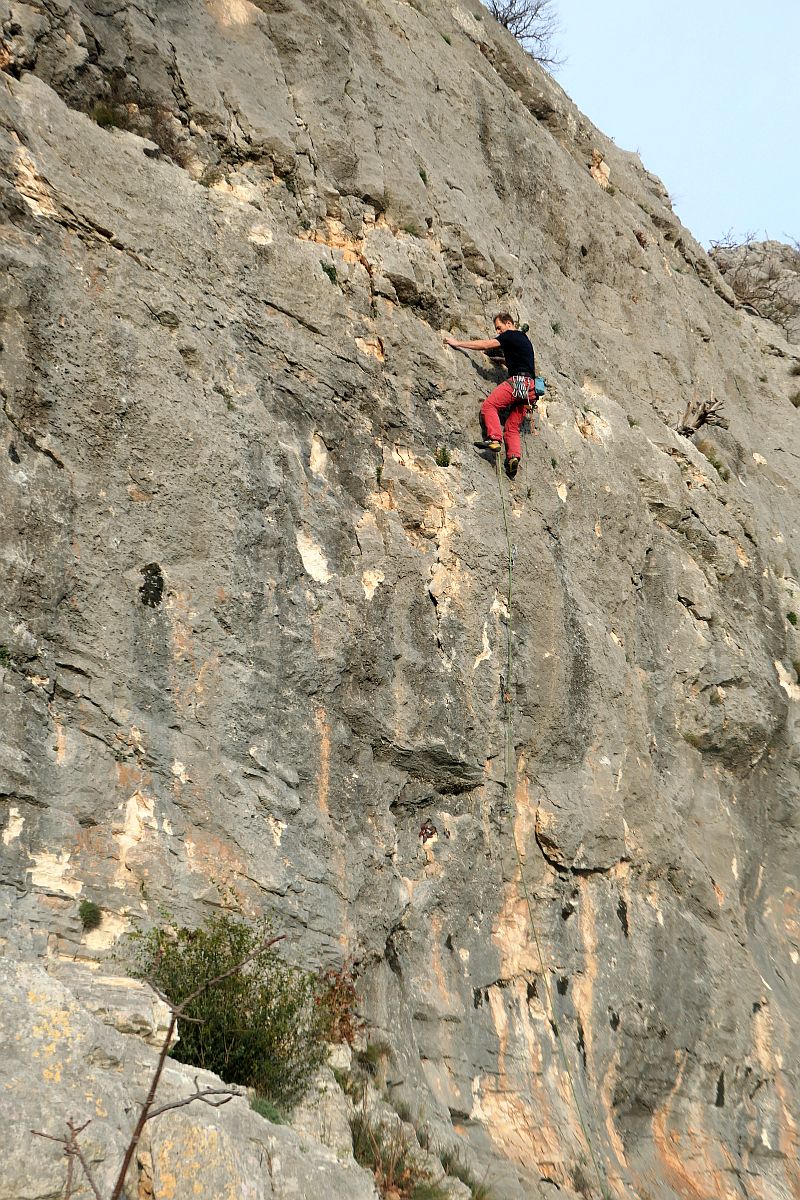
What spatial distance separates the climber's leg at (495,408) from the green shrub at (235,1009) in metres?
5.66

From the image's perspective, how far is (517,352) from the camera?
11.6 metres

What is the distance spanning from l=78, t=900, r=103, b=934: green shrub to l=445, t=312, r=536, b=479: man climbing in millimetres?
5955

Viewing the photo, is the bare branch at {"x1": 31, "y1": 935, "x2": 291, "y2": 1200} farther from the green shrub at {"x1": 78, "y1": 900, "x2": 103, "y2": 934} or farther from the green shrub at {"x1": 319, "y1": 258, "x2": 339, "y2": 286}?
the green shrub at {"x1": 319, "y1": 258, "x2": 339, "y2": 286}

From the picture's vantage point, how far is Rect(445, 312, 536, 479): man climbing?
11234 mm

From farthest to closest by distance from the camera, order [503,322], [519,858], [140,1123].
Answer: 1. [503,322]
2. [519,858]
3. [140,1123]

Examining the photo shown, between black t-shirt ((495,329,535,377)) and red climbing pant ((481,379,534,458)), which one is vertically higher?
black t-shirt ((495,329,535,377))

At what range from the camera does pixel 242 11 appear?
11641 millimetres

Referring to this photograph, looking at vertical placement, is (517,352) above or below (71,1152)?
above

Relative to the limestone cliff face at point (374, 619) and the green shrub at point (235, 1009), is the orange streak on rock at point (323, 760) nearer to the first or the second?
the limestone cliff face at point (374, 619)

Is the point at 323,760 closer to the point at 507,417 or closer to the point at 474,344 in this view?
the point at 507,417

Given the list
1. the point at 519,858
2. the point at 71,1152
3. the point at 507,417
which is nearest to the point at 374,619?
the point at 519,858

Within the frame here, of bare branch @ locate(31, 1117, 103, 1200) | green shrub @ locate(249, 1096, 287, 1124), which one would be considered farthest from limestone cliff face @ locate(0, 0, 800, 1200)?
bare branch @ locate(31, 1117, 103, 1200)

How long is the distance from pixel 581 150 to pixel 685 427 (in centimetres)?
→ 502

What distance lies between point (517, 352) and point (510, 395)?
20.5 inches
